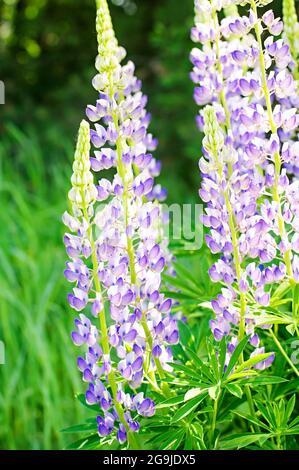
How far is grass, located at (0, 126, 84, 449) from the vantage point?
2902mm

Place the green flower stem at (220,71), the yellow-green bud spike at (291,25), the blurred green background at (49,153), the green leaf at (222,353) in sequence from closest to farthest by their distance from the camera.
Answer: the green leaf at (222,353) → the green flower stem at (220,71) → the yellow-green bud spike at (291,25) → the blurred green background at (49,153)

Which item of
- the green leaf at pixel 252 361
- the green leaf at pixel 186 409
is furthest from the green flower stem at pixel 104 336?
the green leaf at pixel 252 361

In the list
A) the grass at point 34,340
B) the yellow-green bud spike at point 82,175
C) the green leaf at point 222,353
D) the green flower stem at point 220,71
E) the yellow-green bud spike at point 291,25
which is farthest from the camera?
the grass at point 34,340

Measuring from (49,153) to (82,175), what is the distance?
463 centimetres

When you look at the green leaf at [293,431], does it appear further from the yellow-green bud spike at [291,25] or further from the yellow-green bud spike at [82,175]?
the yellow-green bud spike at [291,25]

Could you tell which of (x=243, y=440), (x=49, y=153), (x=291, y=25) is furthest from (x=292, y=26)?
(x=49, y=153)

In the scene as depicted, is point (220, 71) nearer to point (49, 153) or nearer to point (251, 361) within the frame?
point (251, 361)

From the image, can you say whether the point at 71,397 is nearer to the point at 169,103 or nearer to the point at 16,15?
the point at 169,103

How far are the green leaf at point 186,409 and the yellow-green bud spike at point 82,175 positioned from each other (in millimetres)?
395

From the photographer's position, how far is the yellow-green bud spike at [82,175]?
1.23 metres

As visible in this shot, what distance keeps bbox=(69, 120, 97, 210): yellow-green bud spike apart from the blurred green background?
171 cm

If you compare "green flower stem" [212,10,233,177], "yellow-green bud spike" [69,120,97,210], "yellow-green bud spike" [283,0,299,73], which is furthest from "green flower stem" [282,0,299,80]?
"yellow-green bud spike" [69,120,97,210]
